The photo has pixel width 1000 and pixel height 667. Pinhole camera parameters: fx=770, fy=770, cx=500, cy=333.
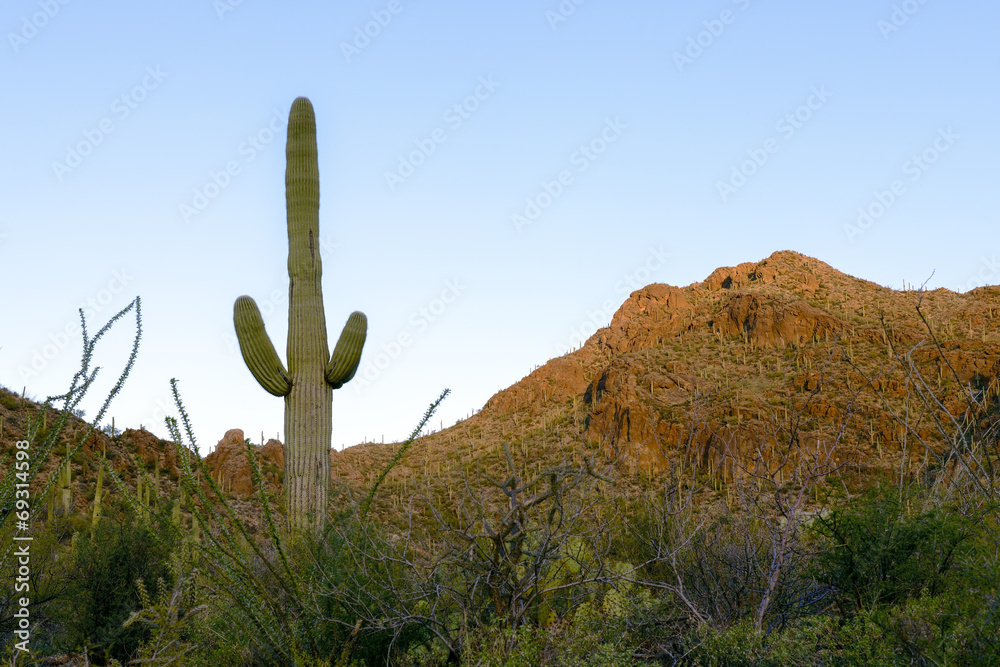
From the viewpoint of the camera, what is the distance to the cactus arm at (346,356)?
918 cm

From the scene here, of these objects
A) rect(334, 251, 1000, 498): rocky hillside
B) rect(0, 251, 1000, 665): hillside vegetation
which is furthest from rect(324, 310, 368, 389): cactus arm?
rect(334, 251, 1000, 498): rocky hillside

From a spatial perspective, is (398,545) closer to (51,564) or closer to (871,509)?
(871,509)

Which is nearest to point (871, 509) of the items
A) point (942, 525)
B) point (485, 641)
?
point (942, 525)

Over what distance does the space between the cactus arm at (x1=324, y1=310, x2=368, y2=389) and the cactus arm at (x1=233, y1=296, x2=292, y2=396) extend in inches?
20.8

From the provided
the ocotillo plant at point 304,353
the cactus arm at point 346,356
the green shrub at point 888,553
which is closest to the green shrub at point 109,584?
the ocotillo plant at point 304,353

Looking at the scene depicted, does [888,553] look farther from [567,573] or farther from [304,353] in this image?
[304,353]

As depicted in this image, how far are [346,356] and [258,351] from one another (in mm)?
1004

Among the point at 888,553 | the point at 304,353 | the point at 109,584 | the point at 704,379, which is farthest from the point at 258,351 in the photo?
the point at 704,379

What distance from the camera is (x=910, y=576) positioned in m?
4.91

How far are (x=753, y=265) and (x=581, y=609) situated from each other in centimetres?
5152

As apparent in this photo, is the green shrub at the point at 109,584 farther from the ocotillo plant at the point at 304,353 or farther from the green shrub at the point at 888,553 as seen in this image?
the green shrub at the point at 888,553

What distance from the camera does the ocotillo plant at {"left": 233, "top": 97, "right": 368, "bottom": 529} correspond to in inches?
340

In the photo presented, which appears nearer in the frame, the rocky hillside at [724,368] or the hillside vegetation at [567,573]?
the hillside vegetation at [567,573]

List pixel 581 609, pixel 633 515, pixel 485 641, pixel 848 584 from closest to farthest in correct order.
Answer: pixel 485 641, pixel 581 609, pixel 848 584, pixel 633 515
